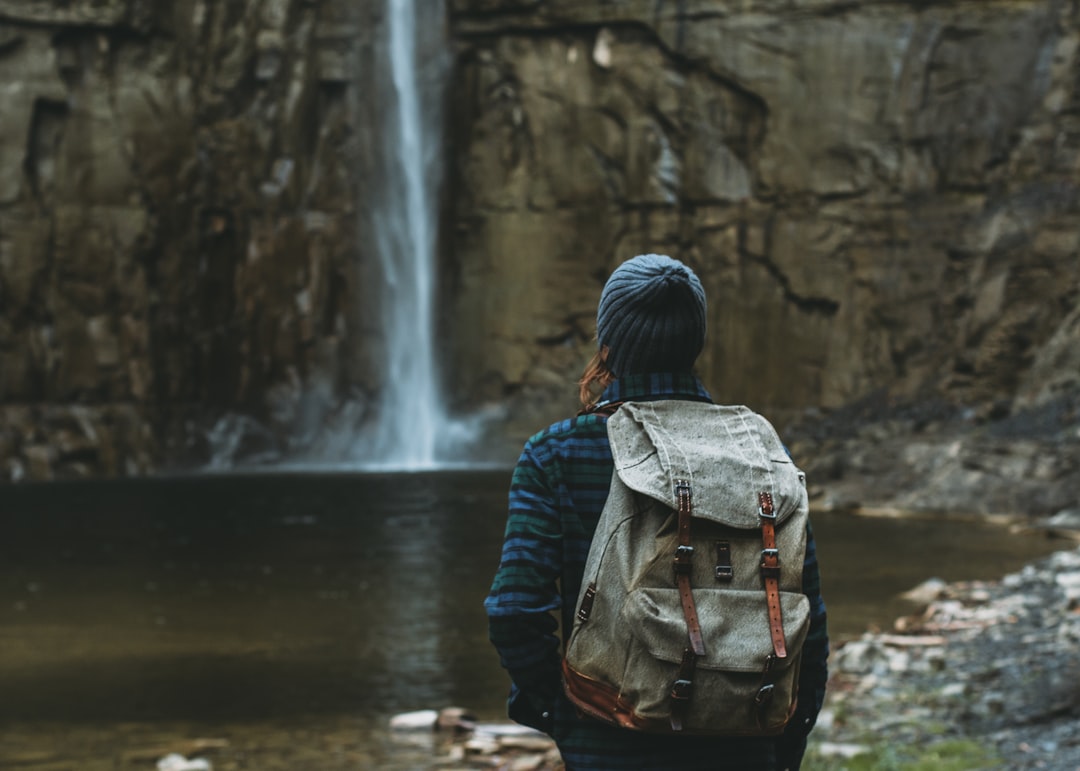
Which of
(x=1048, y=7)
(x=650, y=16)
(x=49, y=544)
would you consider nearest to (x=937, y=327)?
(x=1048, y=7)

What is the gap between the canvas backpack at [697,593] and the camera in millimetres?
2949

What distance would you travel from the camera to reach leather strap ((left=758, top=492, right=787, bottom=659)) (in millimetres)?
2961

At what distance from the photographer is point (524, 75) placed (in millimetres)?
43562

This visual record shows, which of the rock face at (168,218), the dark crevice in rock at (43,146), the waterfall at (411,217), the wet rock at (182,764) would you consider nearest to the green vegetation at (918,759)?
the wet rock at (182,764)

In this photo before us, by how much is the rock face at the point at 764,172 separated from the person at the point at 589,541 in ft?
114

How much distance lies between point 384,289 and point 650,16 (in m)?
11.0

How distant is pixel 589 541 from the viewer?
10.4 feet

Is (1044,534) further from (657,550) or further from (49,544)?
(657,550)

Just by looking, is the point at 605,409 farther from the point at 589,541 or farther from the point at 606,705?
the point at 606,705

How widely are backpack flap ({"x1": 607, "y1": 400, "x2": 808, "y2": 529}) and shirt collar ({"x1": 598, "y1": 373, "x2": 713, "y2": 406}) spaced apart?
0.07 m

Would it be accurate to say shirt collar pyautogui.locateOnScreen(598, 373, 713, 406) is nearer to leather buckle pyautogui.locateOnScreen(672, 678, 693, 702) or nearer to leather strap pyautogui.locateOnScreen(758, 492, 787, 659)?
leather strap pyautogui.locateOnScreen(758, 492, 787, 659)

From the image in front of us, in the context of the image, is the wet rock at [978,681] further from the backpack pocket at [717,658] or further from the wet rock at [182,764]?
the backpack pocket at [717,658]

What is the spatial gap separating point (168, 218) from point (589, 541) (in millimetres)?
38980

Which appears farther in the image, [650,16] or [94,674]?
[650,16]
